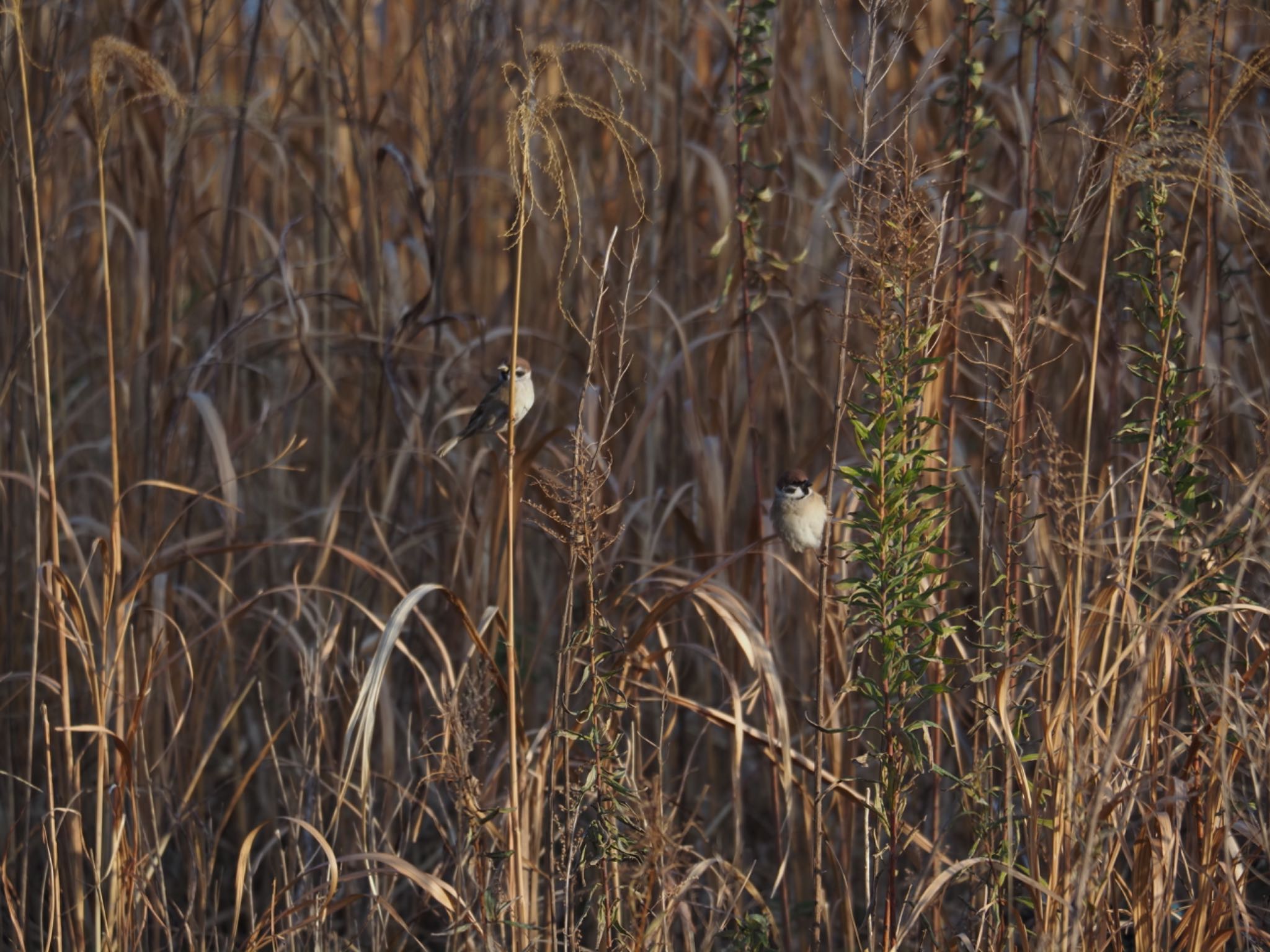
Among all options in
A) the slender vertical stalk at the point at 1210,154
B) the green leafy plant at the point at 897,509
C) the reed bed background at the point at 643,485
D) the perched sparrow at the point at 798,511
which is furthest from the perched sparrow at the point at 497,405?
the slender vertical stalk at the point at 1210,154

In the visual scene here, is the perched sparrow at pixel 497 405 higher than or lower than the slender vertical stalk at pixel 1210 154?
lower

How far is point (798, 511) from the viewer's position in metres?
2.69

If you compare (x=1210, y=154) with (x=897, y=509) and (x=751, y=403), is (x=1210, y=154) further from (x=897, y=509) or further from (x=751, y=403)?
(x=751, y=403)

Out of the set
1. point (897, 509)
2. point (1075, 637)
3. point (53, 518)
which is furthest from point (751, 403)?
point (53, 518)

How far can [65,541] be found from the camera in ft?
11.0

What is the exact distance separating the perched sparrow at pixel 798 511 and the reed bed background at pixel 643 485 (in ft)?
0.36

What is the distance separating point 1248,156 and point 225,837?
3023mm

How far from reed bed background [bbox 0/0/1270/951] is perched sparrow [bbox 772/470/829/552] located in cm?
11

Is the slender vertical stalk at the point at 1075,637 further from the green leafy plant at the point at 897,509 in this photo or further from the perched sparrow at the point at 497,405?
the perched sparrow at the point at 497,405

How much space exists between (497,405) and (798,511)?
2.59 feet

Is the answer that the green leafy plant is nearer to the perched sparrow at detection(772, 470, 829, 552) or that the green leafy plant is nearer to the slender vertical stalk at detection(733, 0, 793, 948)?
the slender vertical stalk at detection(733, 0, 793, 948)

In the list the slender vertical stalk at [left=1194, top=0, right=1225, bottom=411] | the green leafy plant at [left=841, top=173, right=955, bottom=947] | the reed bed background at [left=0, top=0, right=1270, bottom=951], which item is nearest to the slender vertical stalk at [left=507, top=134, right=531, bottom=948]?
the reed bed background at [left=0, top=0, right=1270, bottom=951]

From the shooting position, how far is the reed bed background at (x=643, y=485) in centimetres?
178

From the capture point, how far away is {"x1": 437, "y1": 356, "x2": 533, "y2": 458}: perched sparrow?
2.94m
